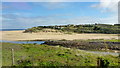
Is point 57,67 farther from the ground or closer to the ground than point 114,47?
farther from the ground

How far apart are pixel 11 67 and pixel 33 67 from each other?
2.04m

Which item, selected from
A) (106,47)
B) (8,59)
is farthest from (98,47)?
(8,59)

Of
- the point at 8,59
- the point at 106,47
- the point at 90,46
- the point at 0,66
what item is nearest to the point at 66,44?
the point at 90,46

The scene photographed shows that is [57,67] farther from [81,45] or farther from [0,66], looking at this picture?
[81,45]

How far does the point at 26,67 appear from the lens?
13031 mm

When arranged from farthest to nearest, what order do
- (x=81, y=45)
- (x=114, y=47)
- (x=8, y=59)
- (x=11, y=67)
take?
(x=81, y=45) < (x=114, y=47) < (x=8, y=59) < (x=11, y=67)

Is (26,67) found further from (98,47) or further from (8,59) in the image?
(98,47)

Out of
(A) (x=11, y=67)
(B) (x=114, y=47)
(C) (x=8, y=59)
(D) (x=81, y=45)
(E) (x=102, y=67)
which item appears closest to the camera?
(E) (x=102, y=67)

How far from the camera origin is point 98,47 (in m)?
39.3

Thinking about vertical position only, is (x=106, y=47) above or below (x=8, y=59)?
below

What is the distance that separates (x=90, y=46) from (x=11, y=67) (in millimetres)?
29615

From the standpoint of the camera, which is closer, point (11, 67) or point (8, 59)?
point (11, 67)

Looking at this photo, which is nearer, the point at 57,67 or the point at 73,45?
the point at 57,67

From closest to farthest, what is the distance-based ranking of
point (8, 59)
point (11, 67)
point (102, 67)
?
point (102, 67)
point (11, 67)
point (8, 59)
